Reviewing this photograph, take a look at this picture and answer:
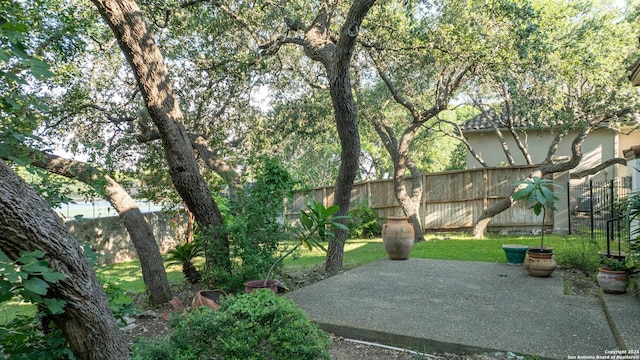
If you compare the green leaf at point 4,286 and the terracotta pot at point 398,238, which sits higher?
the green leaf at point 4,286

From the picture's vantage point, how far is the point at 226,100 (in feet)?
30.0

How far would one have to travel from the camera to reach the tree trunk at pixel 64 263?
1737 mm

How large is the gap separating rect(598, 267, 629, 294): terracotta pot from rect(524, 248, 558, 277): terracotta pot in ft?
4.05

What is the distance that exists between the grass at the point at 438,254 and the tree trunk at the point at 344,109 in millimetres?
735

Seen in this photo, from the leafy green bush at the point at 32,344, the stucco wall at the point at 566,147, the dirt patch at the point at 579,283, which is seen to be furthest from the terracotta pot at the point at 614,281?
the stucco wall at the point at 566,147

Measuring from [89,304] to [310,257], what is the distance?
8.23 metres

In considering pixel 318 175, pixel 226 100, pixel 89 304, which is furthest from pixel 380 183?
pixel 318 175

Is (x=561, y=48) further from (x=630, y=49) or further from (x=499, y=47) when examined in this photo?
Result: (x=630, y=49)

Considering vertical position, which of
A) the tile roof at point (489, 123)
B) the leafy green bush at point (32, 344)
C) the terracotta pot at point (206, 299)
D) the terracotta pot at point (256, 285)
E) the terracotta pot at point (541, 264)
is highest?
the tile roof at point (489, 123)

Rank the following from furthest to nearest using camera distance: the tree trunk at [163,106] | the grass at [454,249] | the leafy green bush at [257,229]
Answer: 1. the grass at [454,249]
2. the leafy green bush at [257,229]
3. the tree trunk at [163,106]

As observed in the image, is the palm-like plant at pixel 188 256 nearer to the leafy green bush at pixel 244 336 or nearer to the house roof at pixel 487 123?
the leafy green bush at pixel 244 336

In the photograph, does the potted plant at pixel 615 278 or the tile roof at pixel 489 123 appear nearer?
the potted plant at pixel 615 278

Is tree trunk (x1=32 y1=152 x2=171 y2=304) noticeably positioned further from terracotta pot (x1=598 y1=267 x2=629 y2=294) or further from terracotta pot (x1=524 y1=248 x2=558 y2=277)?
terracotta pot (x1=598 y1=267 x2=629 y2=294)

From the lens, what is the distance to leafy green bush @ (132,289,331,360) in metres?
2.73
